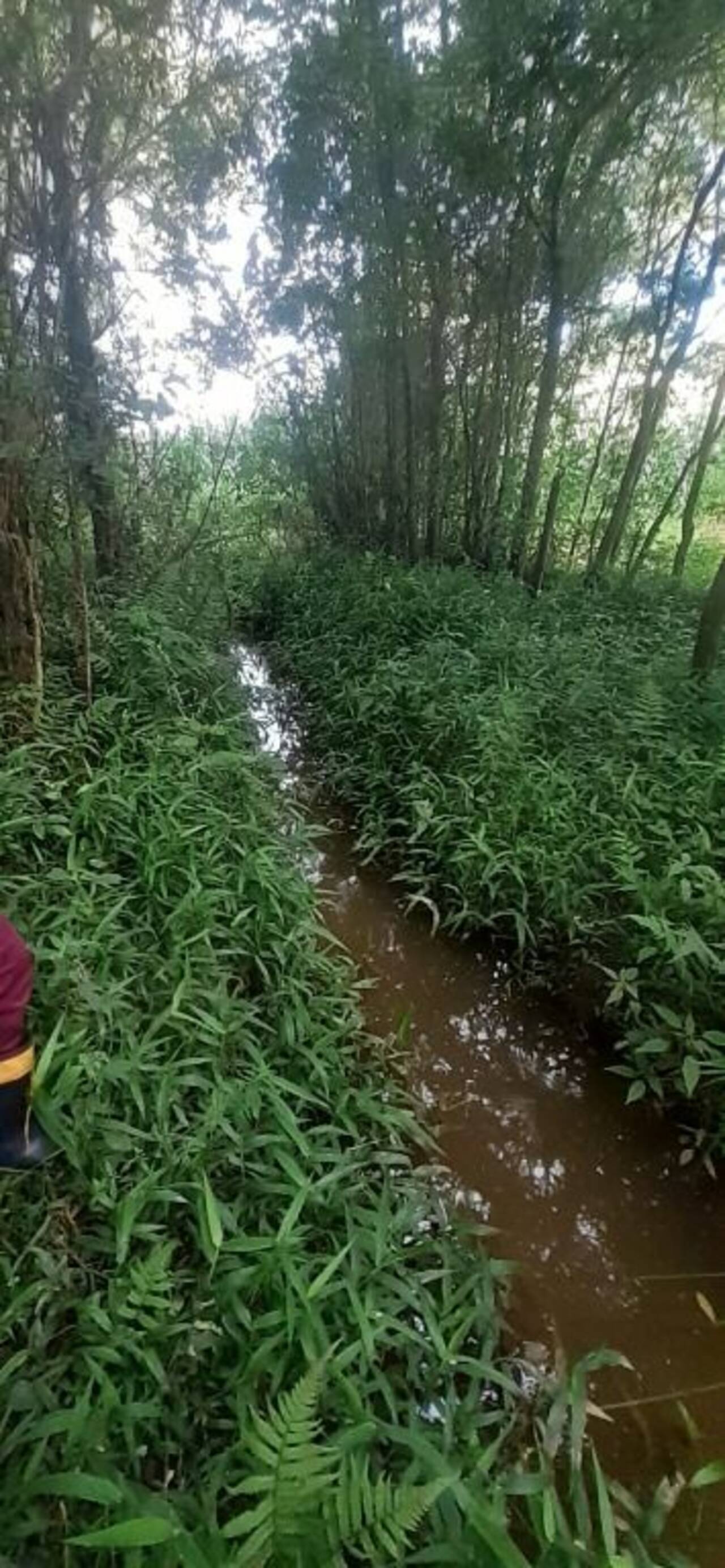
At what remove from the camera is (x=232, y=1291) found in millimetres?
1618

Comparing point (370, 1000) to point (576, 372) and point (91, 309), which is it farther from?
point (576, 372)

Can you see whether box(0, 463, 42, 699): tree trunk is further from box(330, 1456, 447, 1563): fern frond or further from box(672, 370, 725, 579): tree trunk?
box(672, 370, 725, 579): tree trunk

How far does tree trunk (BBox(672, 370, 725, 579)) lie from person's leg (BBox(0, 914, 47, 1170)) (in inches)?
314

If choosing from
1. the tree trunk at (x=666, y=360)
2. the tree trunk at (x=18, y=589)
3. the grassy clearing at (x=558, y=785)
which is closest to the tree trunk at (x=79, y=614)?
the tree trunk at (x=18, y=589)

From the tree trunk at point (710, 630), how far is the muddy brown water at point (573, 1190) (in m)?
2.29

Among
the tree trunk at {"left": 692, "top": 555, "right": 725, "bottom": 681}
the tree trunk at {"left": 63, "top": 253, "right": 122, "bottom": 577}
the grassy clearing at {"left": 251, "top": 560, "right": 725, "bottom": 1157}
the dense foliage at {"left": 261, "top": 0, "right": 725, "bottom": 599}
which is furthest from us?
the dense foliage at {"left": 261, "top": 0, "right": 725, "bottom": 599}

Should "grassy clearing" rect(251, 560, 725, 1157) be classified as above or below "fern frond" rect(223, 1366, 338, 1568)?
above

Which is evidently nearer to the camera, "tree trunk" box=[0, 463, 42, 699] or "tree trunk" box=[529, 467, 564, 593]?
"tree trunk" box=[0, 463, 42, 699]

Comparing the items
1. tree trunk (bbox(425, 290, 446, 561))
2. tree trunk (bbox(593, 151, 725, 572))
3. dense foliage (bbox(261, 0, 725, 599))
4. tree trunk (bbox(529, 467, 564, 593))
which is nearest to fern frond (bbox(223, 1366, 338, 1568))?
dense foliage (bbox(261, 0, 725, 599))

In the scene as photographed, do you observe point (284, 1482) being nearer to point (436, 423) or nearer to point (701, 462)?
point (436, 423)

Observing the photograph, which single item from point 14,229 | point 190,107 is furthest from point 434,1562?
point 190,107

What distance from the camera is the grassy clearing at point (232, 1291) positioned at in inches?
48.5

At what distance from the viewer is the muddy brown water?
5.78ft

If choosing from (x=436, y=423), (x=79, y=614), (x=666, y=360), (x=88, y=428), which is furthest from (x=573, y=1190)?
(x=666, y=360)
